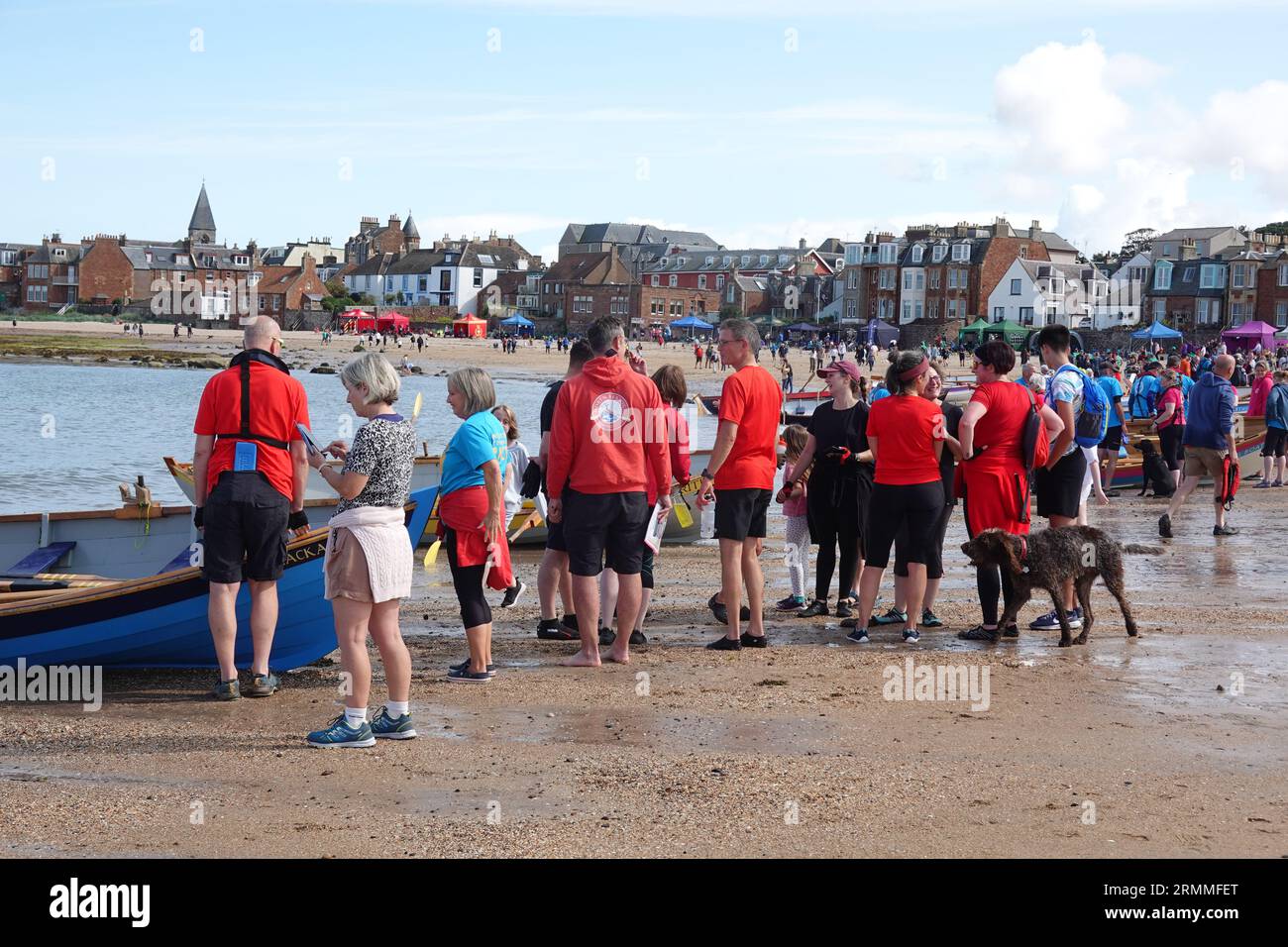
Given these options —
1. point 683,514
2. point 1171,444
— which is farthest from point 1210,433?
point 683,514

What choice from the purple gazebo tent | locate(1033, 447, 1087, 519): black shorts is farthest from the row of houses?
locate(1033, 447, 1087, 519): black shorts

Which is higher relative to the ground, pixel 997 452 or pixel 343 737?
pixel 997 452

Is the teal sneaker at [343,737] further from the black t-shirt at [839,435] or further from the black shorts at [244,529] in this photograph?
the black t-shirt at [839,435]

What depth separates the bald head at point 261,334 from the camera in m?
7.19

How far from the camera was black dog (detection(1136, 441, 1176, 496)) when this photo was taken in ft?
→ 61.7

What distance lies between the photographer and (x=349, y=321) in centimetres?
10706

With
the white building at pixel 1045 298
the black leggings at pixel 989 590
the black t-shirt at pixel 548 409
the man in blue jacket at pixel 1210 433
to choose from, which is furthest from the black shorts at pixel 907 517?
the white building at pixel 1045 298

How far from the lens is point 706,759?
643cm

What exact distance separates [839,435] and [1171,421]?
35.2ft

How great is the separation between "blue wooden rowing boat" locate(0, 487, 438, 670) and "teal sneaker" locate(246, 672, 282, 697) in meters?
0.31

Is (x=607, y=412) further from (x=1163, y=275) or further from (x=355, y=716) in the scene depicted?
(x=1163, y=275)

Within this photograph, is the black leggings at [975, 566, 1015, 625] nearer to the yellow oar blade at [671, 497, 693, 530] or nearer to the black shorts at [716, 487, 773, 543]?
the black shorts at [716, 487, 773, 543]

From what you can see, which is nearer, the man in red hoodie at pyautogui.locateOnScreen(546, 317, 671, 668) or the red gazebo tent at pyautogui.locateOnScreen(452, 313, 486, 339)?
the man in red hoodie at pyautogui.locateOnScreen(546, 317, 671, 668)
